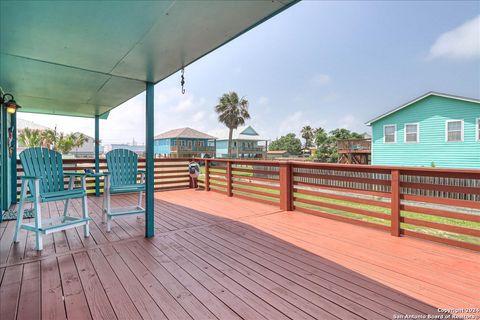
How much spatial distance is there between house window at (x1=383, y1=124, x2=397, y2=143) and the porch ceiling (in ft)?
38.2

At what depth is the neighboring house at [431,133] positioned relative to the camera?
9240 mm

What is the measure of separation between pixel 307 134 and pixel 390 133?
109 ft

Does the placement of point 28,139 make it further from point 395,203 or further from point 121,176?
Result: point 395,203

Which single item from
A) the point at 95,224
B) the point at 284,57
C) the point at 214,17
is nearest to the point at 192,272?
the point at 214,17

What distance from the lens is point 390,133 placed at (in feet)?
37.8

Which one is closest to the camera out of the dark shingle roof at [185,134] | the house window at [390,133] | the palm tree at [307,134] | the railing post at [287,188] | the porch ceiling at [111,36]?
the porch ceiling at [111,36]

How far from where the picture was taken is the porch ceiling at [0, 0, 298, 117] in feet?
5.13

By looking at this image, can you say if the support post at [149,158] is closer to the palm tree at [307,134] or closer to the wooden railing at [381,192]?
the wooden railing at [381,192]

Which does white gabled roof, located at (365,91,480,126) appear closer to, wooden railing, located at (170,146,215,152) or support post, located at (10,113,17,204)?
support post, located at (10,113,17,204)

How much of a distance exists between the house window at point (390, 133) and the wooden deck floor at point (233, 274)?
33.1ft

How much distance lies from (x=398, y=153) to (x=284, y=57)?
36.7 ft

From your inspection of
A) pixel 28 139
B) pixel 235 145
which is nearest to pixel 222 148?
pixel 235 145

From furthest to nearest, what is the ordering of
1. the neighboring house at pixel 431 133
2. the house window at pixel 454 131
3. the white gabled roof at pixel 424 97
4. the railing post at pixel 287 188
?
the house window at pixel 454 131, the neighboring house at pixel 431 133, the white gabled roof at pixel 424 97, the railing post at pixel 287 188

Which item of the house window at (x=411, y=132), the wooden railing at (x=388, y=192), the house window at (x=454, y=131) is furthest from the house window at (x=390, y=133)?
the wooden railing at (x=388, y=192)
